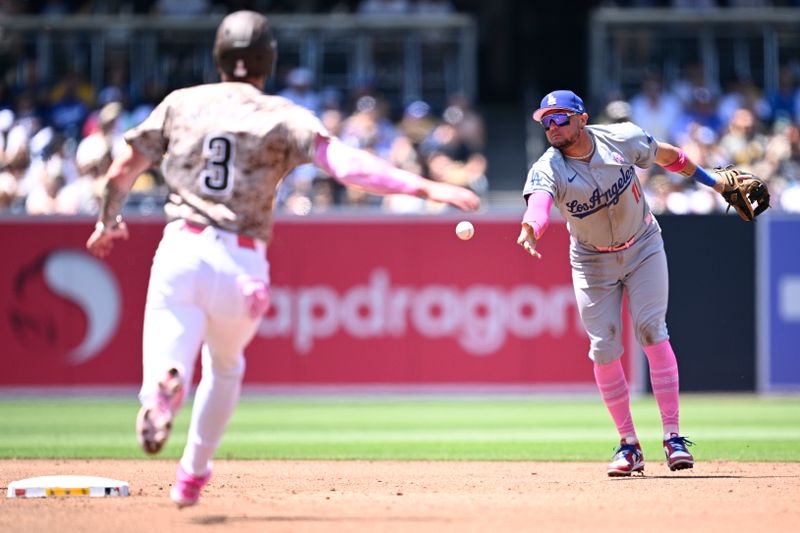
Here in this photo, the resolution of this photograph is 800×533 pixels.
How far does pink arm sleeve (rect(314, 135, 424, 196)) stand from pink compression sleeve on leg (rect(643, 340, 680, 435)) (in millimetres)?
3059

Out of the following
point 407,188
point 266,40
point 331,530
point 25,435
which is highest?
point 266,40

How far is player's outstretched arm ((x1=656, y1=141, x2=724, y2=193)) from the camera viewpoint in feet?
28.5

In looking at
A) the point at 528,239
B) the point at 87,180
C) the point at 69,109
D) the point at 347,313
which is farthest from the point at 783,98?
the point at 528,239

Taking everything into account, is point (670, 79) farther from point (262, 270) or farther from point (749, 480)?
point (262, 270)

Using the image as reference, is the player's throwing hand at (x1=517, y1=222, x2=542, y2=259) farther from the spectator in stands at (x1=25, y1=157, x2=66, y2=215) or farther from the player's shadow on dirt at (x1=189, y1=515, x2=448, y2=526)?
the spectator in stands at (x1=25, y1=157, x2=66, y2=215)

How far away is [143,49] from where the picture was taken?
21297mm

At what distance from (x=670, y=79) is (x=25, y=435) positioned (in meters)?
12.2

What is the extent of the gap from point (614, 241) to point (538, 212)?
37.6 inches

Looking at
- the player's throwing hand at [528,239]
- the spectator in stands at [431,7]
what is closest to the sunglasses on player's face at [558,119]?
the player's throwing hand at [528,239]

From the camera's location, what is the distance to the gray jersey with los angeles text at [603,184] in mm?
8250

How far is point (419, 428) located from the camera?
43.0 feet

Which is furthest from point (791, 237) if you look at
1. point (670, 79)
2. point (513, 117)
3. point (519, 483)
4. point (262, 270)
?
point (262, 270)

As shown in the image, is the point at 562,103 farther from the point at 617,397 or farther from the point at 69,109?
the point at 69,109

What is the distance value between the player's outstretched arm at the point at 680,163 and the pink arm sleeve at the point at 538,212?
106 centimetres
